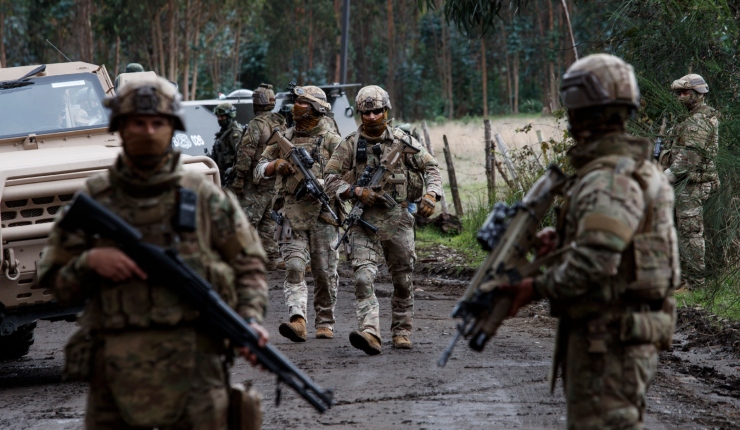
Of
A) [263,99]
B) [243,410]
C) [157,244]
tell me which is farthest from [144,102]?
[263,99]

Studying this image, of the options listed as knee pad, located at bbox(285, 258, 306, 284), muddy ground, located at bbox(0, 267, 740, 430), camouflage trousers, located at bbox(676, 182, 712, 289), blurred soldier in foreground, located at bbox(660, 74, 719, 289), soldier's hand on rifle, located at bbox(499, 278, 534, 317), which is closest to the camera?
soldier's hand on rifle, located at bbox(499, 278, 534, 317)

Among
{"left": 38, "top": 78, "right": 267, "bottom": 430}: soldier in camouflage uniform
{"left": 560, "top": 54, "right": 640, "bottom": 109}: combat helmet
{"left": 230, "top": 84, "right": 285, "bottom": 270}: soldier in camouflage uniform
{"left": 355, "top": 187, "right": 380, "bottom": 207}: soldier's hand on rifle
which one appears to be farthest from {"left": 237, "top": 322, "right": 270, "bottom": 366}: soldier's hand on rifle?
{"left": 230, "top": 84, "right": 285, "bottom": 270}: soldier in camouflage uniform

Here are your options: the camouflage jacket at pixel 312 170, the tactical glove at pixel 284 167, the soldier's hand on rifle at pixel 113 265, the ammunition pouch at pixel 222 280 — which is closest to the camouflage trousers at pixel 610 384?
the ammunition pouch at pixel 222 280

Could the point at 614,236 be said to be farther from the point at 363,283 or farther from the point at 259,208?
the point at 259,208

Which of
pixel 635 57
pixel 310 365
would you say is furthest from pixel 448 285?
pixel 310 365

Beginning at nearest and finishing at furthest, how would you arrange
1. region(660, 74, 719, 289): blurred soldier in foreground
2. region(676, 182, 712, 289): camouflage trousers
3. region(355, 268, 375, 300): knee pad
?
region(355, 268, 375, 300): knee pad
region(660, 74, 719, 289): blurred soldier in foreground
region(676, 182, 712, 289): camouflage trousers

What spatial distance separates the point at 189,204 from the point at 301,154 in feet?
18.6

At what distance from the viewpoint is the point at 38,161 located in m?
7.91

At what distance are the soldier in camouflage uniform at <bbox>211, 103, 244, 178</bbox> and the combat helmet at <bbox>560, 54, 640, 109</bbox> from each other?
1094cm

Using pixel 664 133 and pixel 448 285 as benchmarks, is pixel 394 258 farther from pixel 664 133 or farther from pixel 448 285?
pixel 448 285

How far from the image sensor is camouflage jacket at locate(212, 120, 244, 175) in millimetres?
14836

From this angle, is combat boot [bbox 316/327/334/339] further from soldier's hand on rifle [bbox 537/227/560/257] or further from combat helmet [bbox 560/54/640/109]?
combat helmet [bbox 560/54/640/109]

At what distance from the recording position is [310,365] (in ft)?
26.6

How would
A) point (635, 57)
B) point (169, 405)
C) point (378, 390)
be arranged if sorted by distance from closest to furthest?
point (169, 405)
point (378, 390)
point (635, 57)
